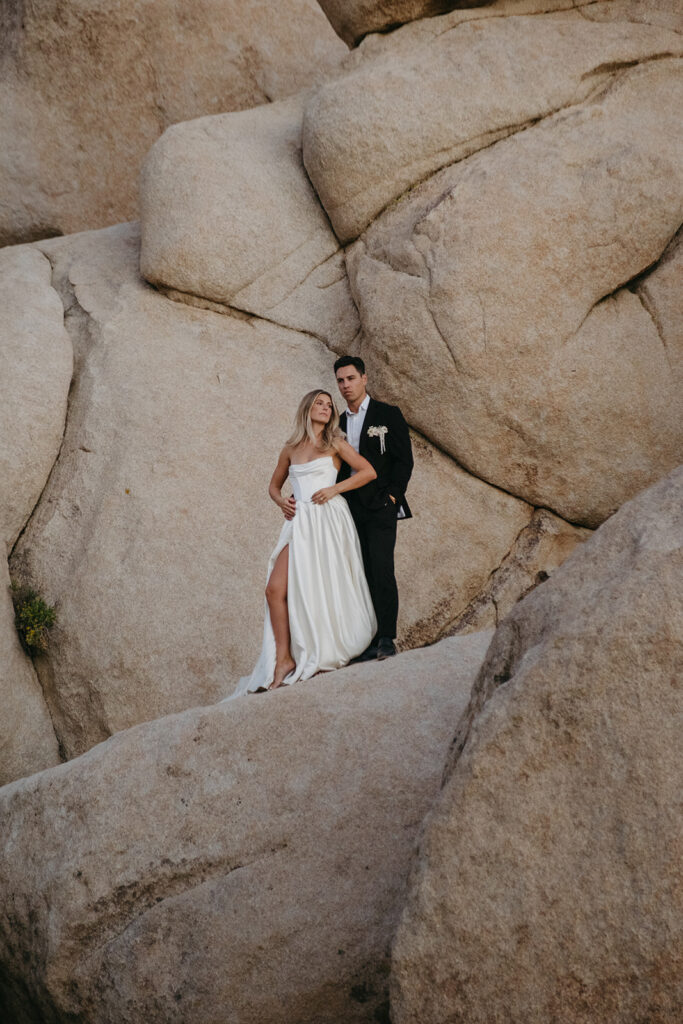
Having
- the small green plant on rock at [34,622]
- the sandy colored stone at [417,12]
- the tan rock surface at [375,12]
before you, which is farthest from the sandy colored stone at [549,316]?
the small green plant on rock at [34,622]

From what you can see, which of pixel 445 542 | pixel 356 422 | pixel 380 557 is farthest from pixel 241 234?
pixel 380 557

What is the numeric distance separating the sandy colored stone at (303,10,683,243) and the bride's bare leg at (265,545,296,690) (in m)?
5.44

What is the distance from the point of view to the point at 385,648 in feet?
26.8

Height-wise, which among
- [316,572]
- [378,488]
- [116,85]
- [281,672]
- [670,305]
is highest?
[116,85]

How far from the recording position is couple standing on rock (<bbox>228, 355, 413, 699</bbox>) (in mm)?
8195

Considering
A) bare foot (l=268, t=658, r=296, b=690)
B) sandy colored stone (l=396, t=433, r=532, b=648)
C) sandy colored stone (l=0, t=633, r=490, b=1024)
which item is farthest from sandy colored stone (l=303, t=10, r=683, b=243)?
sandy colored stone (l=0, t=633, r=490, b=1024)

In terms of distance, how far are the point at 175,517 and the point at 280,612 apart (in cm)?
296

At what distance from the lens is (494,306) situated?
11.2 meters

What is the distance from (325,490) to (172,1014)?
4.04 meters

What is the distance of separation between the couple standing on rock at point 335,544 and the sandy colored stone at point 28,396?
11.3ft

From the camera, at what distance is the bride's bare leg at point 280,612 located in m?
8.22

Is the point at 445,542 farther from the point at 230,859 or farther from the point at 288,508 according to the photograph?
the point at 230,859

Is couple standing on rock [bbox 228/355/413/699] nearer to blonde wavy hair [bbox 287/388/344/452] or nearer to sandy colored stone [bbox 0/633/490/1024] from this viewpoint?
blonde wavy hair [bbox 287/388/344/452]

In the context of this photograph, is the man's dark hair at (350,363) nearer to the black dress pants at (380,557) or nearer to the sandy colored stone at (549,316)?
the black dress pants at (380,557)
